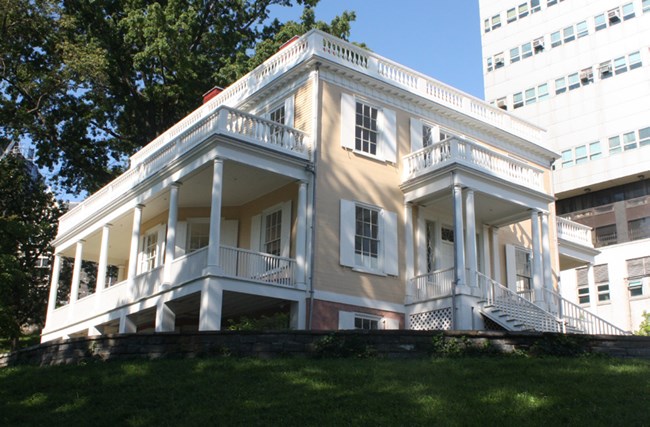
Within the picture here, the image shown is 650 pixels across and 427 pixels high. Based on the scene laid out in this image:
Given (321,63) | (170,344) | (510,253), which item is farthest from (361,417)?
(510,253)

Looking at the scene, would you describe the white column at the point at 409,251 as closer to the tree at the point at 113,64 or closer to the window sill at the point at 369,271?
the window sill at the point at 369,271

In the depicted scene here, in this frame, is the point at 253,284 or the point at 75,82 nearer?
the point at 253,284

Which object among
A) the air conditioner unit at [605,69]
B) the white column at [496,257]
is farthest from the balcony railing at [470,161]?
the air conditioner unit at [605,69]

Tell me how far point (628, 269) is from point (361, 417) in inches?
1551

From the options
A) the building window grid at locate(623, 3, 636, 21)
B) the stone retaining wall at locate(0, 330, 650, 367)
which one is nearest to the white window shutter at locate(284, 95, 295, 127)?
the stone retaining wall at locate(0, 330, 650, 367)

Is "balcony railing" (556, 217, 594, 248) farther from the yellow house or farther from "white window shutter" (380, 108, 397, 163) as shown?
"white window shutter" (380, 108, 397, 163)

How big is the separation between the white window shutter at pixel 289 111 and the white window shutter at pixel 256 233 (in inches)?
109

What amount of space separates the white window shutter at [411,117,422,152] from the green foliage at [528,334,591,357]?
913 centimetres

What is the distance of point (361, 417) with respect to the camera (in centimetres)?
1182

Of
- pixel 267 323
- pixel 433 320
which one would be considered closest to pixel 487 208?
pixel 433 320

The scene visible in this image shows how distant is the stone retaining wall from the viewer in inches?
643

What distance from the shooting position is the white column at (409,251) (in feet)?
74.5

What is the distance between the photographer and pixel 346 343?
53.6 feet

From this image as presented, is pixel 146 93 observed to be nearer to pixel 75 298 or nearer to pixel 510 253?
pixel 75 298
